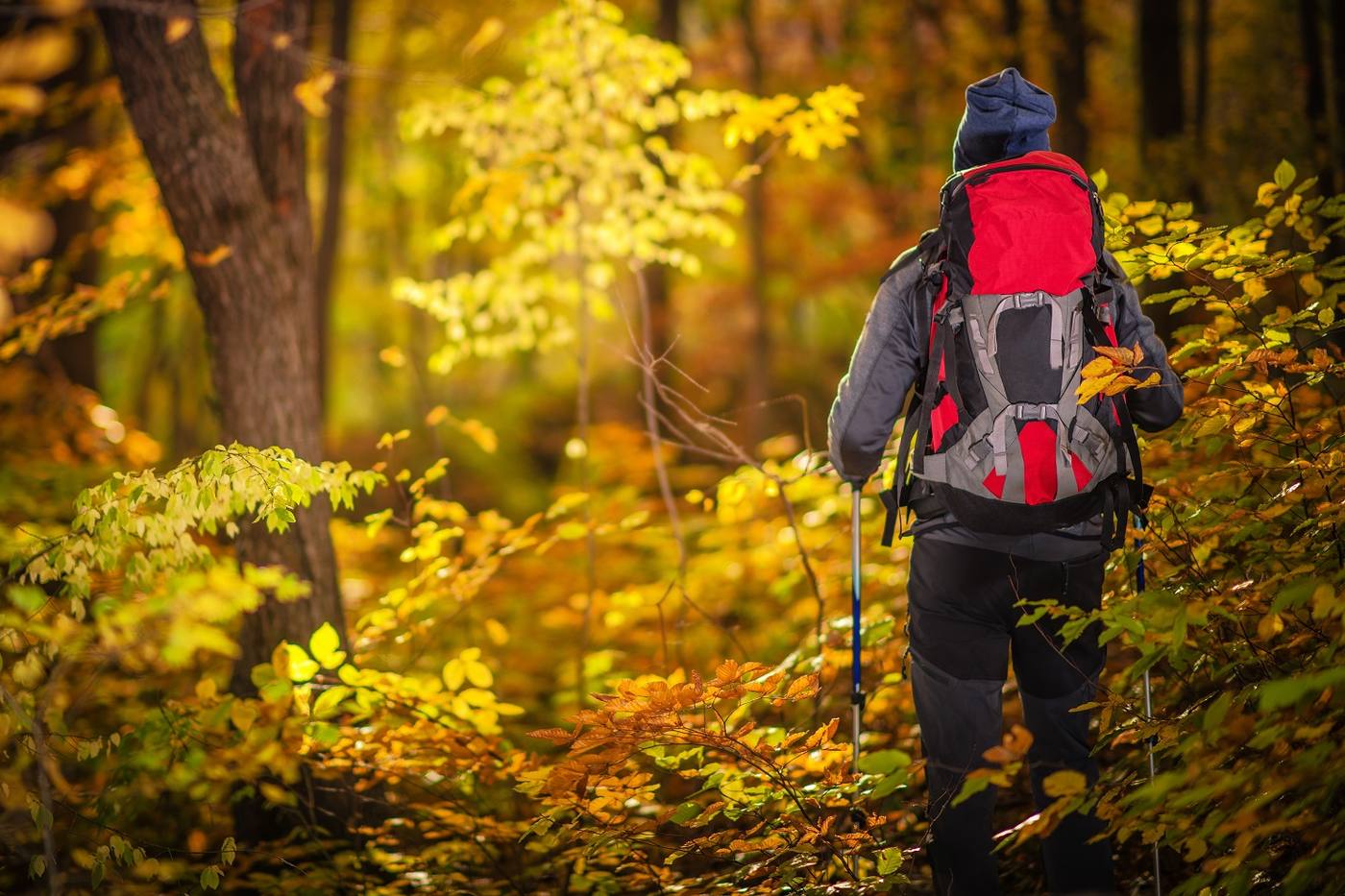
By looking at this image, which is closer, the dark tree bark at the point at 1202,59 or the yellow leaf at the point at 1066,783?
the yellow leaf at the point at 1066,783

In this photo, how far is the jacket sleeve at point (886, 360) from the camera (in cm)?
251

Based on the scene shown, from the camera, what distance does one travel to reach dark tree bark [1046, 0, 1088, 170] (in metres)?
8.77

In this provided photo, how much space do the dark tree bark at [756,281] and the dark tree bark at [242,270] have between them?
283 inches

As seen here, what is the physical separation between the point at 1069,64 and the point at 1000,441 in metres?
8.41

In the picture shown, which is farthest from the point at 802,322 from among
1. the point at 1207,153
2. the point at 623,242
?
the point at 623,242

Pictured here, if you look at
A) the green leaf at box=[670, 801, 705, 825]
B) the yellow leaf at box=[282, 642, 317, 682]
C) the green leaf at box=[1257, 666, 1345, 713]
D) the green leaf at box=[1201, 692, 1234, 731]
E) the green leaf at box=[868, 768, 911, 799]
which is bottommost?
the green leaf at box=[670, 801, 705, 825]

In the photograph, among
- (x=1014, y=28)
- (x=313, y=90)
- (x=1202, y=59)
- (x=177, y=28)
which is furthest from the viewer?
(x=1202, y=59)

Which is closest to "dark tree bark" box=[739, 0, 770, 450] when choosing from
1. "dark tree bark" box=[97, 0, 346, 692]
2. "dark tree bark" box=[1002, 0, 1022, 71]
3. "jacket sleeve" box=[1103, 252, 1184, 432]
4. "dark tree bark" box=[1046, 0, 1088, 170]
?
"dark tree bark" box=[1002, 0, 1022, 71]

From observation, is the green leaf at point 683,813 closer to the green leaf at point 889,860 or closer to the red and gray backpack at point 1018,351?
the green leaf at point 889,860

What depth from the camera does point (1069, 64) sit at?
9320mm

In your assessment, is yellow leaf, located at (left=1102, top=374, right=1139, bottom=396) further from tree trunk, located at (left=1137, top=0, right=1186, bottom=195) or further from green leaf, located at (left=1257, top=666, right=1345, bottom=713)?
tree trunk, located at (left=1137, top=0, right=1186, bottom=195)

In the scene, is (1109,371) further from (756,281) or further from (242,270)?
(756,281)

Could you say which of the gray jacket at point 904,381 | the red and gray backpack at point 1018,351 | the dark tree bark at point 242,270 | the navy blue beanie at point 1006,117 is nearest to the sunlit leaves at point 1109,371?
the red and gray backpack at point 1018,351

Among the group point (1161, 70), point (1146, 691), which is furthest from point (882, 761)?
point (1161, 70)
